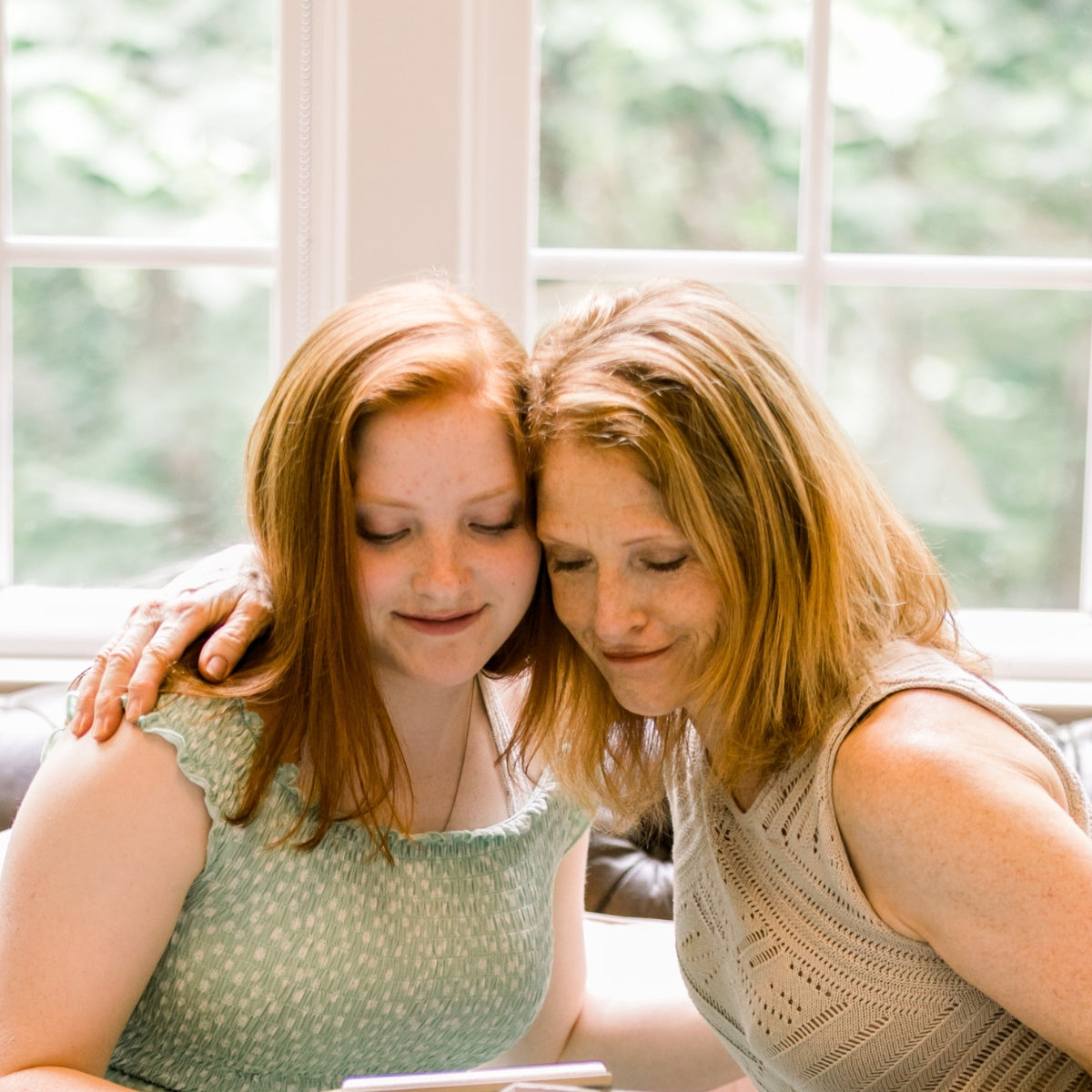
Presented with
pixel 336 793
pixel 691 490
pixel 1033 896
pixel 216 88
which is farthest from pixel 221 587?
pixel 216 88

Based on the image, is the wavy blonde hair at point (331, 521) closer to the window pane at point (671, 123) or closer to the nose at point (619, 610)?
the nose at point (619, 610)

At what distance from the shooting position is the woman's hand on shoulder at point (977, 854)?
3.08 ft

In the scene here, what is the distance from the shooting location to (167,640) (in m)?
1.22

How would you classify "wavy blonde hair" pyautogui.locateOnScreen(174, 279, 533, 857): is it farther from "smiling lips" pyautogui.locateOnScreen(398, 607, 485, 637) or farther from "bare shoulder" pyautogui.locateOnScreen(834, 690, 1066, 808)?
"bare shoulder" pyautogui.locateOnScreen(834, 690, 1066, 808)

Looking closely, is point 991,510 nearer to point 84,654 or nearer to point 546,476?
point 546,476

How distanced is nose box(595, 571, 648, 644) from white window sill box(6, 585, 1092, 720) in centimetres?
118

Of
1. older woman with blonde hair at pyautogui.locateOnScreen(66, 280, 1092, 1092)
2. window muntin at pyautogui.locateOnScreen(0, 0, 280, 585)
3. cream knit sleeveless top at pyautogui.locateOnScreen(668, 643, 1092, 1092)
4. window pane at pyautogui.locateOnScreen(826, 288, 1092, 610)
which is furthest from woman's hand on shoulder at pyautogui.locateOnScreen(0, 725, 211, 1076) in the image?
window pane at pyautogui.locateOnScreen(826, 288, 1092, 610)

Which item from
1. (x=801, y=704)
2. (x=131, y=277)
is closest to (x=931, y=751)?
(x=801, y=704)

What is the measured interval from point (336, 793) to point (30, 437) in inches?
59.2

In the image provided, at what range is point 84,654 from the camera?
236 centimetres

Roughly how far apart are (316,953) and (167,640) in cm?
31

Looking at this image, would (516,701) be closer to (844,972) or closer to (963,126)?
(844,972)

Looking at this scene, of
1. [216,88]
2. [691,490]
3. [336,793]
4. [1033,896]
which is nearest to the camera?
[1033,896]

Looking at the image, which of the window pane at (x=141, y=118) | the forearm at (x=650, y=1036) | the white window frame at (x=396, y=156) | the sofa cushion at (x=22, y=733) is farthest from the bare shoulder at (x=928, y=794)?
the window pane at (x=141, y=118)
